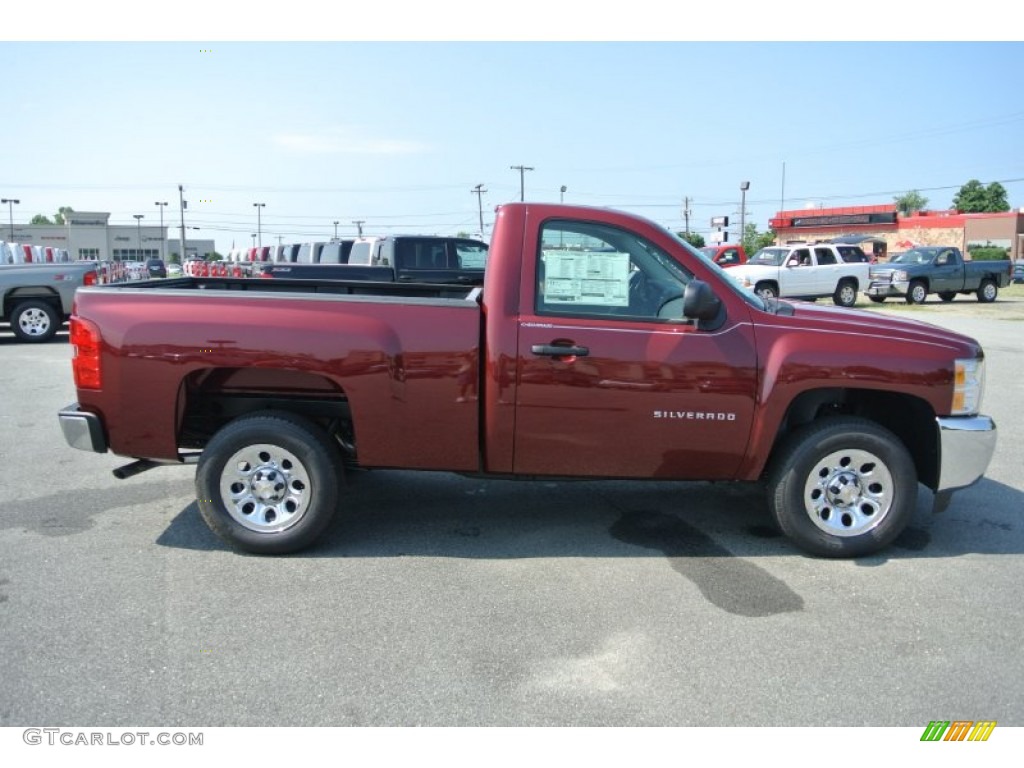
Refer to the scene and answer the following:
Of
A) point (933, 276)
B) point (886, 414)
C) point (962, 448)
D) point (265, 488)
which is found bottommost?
point (265, 488)

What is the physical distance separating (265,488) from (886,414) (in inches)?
148

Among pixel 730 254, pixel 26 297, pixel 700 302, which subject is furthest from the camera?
pixel 730 254

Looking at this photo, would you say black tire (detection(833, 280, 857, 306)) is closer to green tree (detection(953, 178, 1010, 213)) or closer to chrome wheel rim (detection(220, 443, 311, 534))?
chrome wheel rim (detection(220, 443, 311, 534))

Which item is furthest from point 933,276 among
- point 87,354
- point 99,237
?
point 99,237

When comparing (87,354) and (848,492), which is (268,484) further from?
(848,492)

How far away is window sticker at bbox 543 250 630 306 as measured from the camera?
4.68 metres

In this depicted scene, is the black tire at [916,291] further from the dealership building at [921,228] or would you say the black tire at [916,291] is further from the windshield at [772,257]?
the dealership building at [921,228]

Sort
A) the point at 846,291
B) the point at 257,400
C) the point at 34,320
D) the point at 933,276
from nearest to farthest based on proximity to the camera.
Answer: the point at 257,400, the point at 34,320, the point at 846,291, the point at 933,276

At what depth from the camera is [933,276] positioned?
27484 mm

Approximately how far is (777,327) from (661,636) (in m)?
1.87

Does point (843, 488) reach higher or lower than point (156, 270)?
lower

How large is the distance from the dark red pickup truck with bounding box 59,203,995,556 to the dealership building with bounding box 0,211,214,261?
110 m

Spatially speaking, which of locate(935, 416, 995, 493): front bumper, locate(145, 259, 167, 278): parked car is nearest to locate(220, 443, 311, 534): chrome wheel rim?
locate(935, 416, 995, 493): front bumper

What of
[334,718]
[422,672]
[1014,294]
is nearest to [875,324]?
[422,672]
